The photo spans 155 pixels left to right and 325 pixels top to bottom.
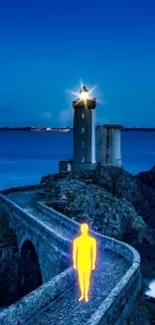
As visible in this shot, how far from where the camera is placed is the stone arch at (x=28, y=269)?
23875mm

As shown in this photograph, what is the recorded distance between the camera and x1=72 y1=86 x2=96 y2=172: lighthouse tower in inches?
1543

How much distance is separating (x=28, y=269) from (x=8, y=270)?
1331 millimetres

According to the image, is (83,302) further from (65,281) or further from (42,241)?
(42,241)

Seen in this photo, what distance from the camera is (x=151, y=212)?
37.5 m

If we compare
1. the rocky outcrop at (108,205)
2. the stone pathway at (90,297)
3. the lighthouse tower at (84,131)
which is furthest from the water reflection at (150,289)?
the lighthouse tower at (84,131)

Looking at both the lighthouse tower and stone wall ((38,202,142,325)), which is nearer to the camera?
stone wall ((38,202,142,325))

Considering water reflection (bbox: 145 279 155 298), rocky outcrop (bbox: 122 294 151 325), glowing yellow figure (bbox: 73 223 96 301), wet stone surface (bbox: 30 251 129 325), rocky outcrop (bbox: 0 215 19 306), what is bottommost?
Result: water reflection (bbox: 145 279 155 298)

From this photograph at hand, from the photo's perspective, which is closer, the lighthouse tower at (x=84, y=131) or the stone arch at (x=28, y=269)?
the stone arch at (x=28, y=269)

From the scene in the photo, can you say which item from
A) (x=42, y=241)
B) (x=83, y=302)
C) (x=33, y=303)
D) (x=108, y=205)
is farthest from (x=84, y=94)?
(x=33, y=303)

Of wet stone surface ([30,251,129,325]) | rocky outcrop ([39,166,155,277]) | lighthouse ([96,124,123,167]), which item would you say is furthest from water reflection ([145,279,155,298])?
lighthouse ([96,124,123,167])

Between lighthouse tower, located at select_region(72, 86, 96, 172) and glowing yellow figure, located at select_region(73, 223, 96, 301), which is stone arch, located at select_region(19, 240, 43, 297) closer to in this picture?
glowing yellow figure, located at select_region(73, 223, 96, 301)

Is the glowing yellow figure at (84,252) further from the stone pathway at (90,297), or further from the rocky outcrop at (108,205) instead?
the rocky outcrop at (108,205)

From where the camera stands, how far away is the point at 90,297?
1319 cm

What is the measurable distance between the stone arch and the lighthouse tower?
15602 mm
